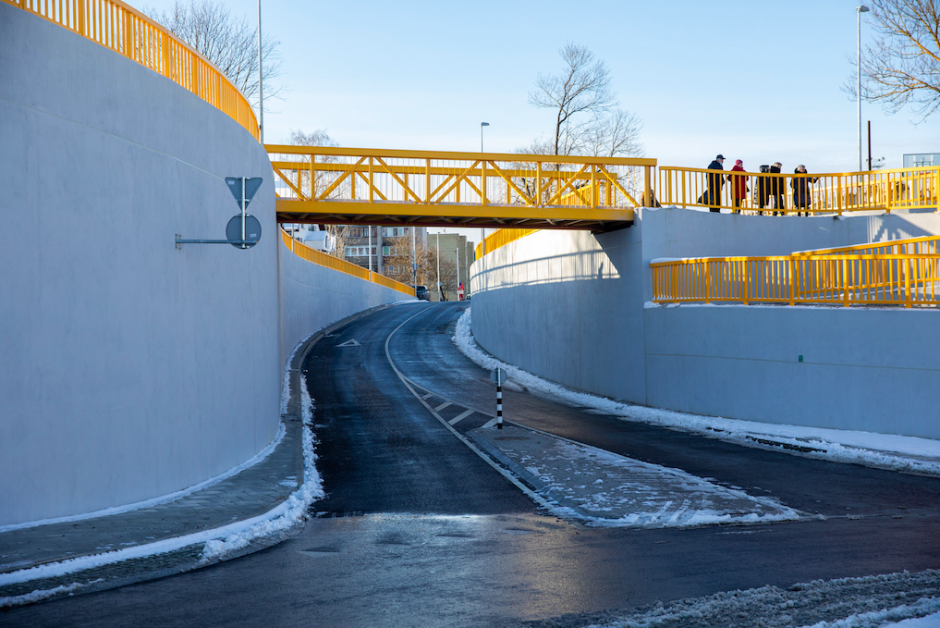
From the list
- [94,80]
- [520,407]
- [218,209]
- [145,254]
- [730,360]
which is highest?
[94,80]

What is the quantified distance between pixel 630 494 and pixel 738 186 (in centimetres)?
1536

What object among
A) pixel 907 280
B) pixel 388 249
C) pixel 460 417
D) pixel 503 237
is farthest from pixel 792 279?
pixel 388 249

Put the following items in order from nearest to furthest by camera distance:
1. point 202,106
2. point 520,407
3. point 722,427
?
point 202,106
point 722,427
point 520,407

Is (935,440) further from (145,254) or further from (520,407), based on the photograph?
(145,254)

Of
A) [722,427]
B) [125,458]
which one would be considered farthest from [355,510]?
[722,427]

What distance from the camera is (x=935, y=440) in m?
13.9

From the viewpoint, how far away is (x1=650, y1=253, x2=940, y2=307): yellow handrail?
14.7 meters

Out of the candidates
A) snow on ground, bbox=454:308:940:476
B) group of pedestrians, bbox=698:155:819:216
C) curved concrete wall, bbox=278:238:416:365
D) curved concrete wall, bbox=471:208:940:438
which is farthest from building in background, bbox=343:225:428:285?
snow on ground, bbox=454:308:940:476

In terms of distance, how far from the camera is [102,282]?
921 cm

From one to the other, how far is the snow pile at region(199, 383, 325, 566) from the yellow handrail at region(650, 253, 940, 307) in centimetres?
1104

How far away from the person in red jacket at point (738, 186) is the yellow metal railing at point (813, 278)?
4.08 metres

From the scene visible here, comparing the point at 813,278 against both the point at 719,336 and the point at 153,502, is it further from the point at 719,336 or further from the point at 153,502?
the point at 153,502

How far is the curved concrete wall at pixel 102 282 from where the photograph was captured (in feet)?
26.8

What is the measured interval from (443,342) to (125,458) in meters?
30.2
